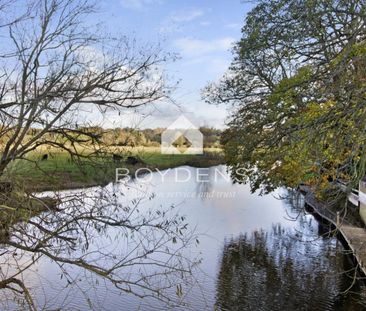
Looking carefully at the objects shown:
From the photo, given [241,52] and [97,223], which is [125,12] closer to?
[97,223]

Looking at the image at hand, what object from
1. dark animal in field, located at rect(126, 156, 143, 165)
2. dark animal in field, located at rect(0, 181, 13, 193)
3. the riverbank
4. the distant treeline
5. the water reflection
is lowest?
the water reflection

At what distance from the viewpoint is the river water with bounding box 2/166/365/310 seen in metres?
7.63

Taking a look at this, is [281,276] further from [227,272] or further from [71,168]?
[71,168]

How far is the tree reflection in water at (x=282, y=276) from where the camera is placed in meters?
8.61

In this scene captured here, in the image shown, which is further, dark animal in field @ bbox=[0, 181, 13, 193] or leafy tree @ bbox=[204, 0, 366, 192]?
leafy tree @ bbox=[204, 0, 366, 192]

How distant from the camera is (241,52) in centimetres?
1419

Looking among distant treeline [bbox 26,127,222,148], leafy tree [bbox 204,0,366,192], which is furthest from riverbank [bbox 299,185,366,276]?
distant treeline [bbox 26,127,222,148]

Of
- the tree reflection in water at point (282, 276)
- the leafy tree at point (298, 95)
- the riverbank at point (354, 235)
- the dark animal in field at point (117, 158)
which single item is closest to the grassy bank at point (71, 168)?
the dark animal in field at point (117, 158)

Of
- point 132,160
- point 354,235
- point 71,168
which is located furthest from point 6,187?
point 354,235

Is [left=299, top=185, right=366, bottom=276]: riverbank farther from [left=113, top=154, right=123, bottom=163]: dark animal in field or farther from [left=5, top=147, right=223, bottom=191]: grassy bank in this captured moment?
[left=113, top=154, right=123, bottom=163]: dark animal in field

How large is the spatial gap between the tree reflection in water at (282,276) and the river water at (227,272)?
19mm

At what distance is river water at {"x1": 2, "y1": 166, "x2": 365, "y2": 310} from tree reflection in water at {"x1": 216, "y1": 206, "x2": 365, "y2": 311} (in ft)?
0.06

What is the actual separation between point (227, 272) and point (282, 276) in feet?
3.97

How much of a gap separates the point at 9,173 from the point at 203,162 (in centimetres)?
3221
